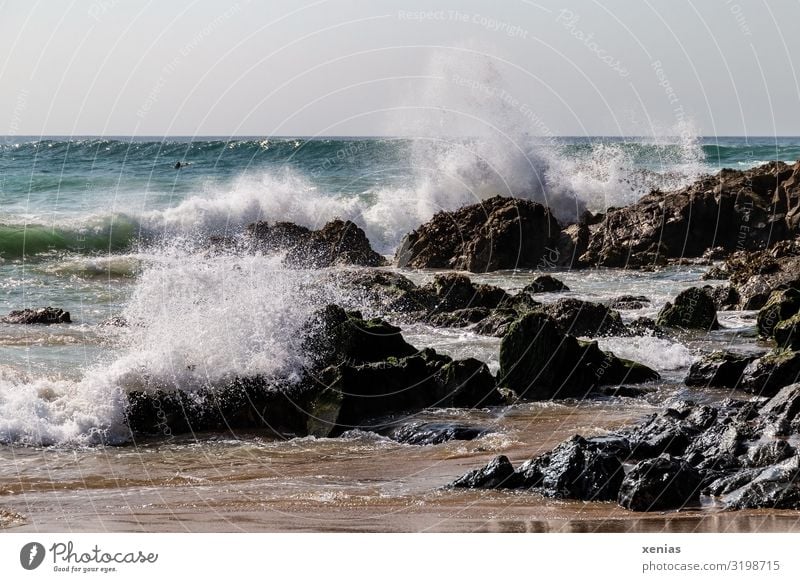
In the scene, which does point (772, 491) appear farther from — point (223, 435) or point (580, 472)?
point (223, 435)

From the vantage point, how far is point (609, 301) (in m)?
20.5

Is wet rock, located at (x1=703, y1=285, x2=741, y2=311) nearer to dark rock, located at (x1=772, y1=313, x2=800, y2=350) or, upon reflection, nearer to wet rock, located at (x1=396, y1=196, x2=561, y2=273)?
dark rock, located at (x1=772, y1=313, x2=800, y2=350)

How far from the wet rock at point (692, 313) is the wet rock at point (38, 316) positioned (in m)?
11.2

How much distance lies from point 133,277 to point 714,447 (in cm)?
2051

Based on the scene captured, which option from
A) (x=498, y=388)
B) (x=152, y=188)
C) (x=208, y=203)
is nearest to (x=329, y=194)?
(x=208, y=203)

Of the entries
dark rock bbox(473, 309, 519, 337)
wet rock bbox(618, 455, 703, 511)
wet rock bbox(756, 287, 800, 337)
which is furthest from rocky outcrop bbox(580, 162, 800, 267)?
wet rock bbox(618, 455, 703, 511)

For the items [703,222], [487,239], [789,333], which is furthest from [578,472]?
[703,222]

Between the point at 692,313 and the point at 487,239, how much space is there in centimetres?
908

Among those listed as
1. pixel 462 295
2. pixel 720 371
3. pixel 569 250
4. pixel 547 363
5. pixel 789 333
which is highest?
pixel 569 250

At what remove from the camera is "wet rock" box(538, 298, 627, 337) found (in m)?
16.9

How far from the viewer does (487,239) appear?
1023 inches

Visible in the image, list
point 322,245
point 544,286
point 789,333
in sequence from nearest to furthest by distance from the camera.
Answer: point 789,333, point 544,286, point 322,245
